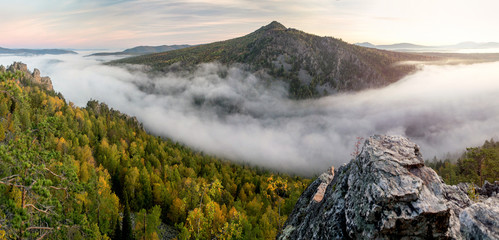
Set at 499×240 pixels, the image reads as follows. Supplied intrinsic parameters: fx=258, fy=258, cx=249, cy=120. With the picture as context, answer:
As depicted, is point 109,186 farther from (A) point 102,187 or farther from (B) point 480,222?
(B) point 480,222

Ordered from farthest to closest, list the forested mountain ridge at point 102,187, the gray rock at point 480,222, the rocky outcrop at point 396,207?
1. the forested mountain ridge at point 102,187
2. the rocky outcrop at point 396,207
3. the gray rock at point 480,222

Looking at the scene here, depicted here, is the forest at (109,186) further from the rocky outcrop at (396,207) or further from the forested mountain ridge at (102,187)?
the rocky outcrop at (396,207)

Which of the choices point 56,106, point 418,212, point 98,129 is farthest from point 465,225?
point 56,106

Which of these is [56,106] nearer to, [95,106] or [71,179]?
[95,106]

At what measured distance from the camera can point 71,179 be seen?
11.9 metres

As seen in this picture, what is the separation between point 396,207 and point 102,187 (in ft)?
119

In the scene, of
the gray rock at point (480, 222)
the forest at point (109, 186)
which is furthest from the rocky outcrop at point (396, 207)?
the forest at point (109, 186)

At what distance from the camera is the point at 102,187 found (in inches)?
1378

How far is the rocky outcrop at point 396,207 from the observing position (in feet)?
31.6

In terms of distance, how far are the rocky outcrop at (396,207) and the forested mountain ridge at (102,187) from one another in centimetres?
1181

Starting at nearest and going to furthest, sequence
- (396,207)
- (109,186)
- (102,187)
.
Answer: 1. (396,207)
2. (102,187)
3. (109,186)

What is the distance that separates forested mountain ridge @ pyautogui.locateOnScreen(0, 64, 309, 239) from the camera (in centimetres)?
1020

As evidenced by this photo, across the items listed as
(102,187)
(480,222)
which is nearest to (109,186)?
(102,187)

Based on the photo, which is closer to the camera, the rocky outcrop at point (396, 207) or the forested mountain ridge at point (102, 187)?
the rocky outcrop at point (396, 207)
